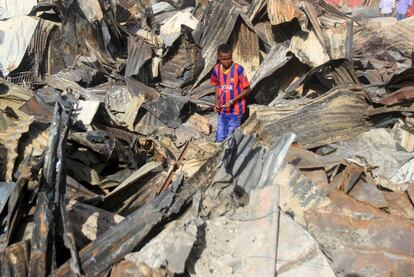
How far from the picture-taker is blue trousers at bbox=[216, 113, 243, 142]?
5230 millimetres

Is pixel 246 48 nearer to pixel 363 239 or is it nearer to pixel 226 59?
pixel 226 59

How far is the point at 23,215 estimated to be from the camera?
9.78 ft

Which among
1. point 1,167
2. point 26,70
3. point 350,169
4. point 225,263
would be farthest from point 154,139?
point 26,70

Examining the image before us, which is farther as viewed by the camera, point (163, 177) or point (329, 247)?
point (163, 177)

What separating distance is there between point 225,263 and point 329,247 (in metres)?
0.78

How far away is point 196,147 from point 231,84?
0.80 metres

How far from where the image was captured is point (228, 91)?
5.12 meters

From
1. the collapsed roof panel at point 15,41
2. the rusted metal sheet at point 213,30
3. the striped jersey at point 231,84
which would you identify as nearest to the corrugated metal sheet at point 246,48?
the rusted metal sheet at point 213,30

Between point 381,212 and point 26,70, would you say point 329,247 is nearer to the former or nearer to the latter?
point 381,212

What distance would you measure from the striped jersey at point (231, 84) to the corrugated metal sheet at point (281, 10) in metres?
1.11

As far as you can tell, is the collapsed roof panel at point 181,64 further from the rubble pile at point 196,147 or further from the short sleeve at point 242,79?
the short sleeve at point 242,79

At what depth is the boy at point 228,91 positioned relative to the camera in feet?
16.4

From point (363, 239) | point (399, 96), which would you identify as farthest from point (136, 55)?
point (363, 239)

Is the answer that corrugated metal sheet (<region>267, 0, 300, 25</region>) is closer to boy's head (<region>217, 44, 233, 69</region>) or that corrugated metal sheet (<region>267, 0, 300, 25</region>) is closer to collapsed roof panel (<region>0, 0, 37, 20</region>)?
boy's head (<region>217, 44, 233, 69</region>)
